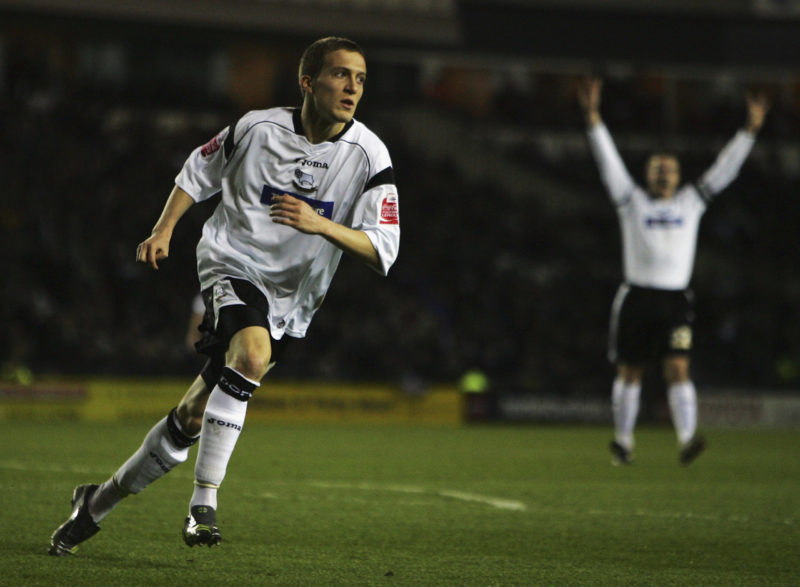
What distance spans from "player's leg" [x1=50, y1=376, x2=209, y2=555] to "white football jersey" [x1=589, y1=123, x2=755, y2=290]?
20.1ft

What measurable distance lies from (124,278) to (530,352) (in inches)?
280

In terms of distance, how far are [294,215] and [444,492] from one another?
4026mm

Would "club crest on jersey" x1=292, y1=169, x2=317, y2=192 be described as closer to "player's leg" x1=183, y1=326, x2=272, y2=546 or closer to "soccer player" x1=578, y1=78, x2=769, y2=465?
"player's leg" x1=183, y1=326, x2=272, y2=546

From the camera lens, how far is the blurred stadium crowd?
63.8 feet

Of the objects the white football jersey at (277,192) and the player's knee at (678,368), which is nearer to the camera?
the white football jersey at (277,192)

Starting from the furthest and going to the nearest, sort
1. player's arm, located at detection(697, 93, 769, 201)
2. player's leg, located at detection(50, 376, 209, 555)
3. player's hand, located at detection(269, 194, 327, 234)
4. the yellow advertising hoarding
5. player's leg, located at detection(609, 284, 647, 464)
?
the yellow advertising hoarding < player's leg, located at detection(609, 284, 647, 464) < player's arm, located at detection(697, 93, 769, 201) < player's leg, located at detection(50, 376, 209, 555) < player's hand, located at detection(269, 194, 327, 234)

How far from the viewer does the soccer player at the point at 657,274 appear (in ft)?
33.8

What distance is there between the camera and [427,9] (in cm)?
2430

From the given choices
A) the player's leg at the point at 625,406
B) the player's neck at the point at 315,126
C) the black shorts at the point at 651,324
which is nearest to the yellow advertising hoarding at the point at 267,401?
the player's leg at the point at 625,406

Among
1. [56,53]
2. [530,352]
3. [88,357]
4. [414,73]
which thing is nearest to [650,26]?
[414,73]

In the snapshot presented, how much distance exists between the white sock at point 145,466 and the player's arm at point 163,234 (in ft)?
2.19

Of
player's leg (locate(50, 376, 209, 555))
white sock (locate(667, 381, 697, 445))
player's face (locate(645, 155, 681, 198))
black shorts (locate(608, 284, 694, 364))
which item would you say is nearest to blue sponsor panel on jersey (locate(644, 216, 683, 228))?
player's face (locate(645, 155, 681, 198))

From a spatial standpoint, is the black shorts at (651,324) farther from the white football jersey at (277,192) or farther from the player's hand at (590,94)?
the white football jersey at (277,192)

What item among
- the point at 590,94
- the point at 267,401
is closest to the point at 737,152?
the point at 590,94
